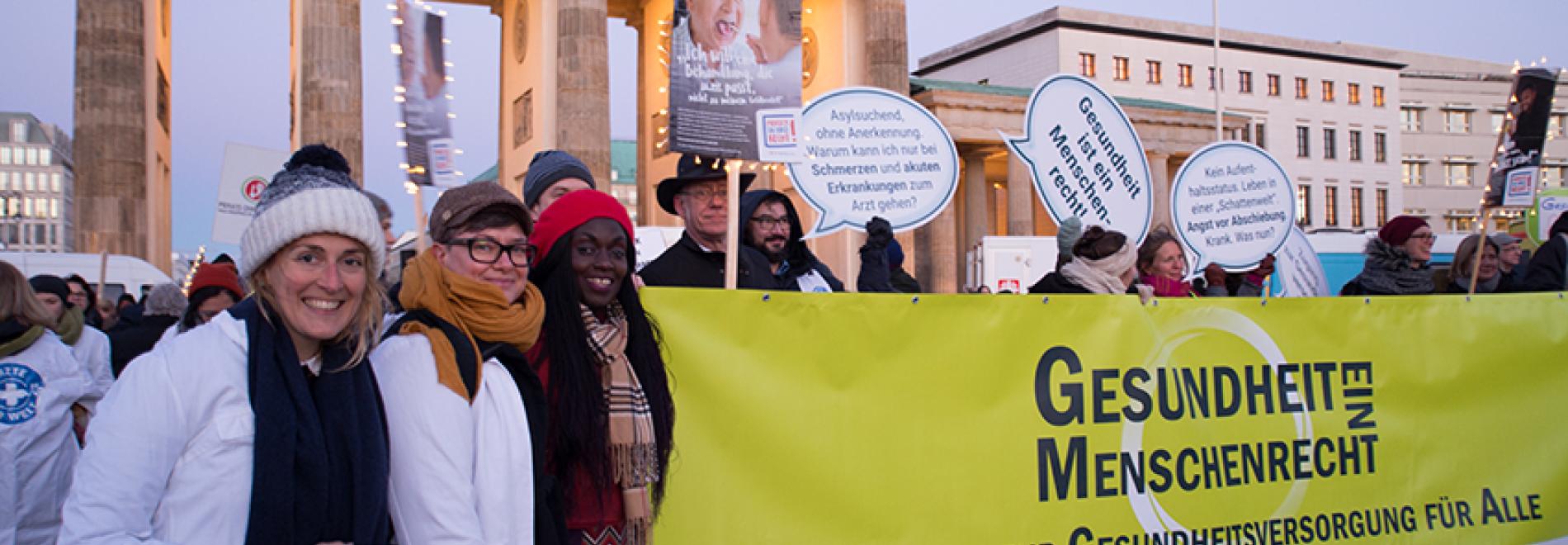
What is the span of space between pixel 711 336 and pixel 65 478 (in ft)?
8.82

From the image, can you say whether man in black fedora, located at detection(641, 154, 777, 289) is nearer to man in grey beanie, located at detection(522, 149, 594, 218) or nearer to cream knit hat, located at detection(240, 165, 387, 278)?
man in grey beanie, located at detection(522, 149, 594, 218)

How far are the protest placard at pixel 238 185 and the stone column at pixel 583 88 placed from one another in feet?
34.1

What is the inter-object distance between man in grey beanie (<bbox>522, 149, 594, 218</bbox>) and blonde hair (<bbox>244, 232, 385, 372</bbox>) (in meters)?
1.98

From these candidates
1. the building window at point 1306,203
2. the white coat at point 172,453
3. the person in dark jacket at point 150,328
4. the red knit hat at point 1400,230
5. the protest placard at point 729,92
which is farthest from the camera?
the building window at point 1306,203

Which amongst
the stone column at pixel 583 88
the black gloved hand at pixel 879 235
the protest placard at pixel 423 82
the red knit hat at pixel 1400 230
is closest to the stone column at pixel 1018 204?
the stone column at pixel 583 88

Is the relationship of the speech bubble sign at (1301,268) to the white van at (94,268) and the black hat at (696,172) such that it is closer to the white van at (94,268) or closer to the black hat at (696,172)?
the black hat at (696,172)

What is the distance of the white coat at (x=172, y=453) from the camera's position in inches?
81.5

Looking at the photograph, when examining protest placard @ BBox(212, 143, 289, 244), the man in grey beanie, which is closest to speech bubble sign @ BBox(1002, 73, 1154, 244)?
the man in grey beanie

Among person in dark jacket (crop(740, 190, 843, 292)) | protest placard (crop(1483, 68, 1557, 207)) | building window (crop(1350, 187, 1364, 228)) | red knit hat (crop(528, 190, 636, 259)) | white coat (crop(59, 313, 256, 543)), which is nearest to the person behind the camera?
white coat (crop(59, 313, 256, 543))

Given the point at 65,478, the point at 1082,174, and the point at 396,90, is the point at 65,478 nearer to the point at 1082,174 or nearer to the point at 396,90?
the point at 396,90

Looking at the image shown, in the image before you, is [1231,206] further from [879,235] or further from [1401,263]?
[879,235]

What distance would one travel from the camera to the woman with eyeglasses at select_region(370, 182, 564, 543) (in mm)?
2434

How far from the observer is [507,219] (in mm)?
2836

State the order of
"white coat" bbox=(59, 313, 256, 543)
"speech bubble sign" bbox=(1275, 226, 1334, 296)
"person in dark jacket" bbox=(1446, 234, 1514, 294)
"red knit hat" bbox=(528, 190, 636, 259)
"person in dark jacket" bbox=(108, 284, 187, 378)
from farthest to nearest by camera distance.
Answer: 1. "speech bubble sign" bbox=(1275, 226, 1334, 296)
2. "person in dark jacket" bbox=(1446, 234, 1514, 294)
3. "person in dark jacket" bbox=(108, 284, 187, 378)
4. "red knit hat" bbox=(528, 190, 636, 259)
5. "white coat" bbox=(59, 313, 256, 543)
